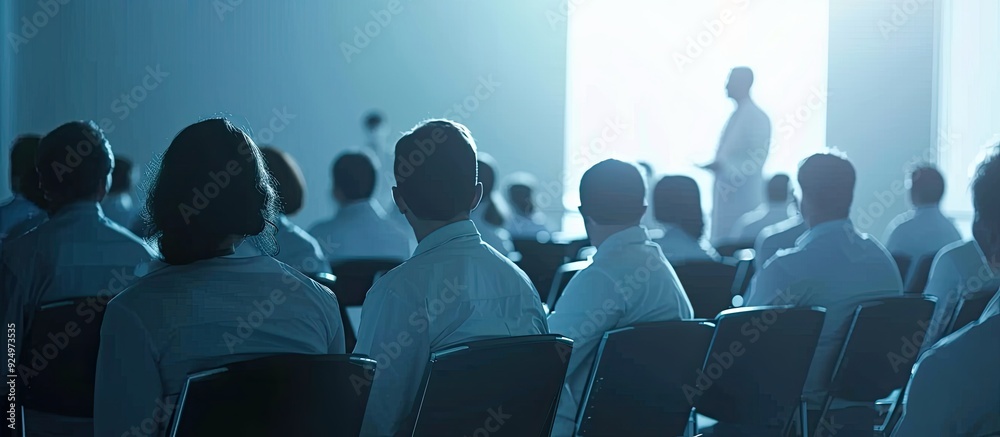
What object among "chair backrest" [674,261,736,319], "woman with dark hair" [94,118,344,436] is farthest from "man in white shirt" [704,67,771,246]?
"woman with dark hair" [94,118,344,436]

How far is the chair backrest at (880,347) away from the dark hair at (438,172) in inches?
48.1

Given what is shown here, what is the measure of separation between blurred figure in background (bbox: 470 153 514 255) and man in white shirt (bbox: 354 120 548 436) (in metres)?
2.25

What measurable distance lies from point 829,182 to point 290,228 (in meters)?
1.81

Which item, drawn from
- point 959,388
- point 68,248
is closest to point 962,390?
point 959,388

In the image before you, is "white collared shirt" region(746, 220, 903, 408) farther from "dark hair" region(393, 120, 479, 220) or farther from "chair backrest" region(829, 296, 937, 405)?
"dark hair" region(393, 120, 479, 220)

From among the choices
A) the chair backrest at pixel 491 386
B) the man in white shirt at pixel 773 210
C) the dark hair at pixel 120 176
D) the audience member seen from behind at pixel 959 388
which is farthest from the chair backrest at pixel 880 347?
the dark hair at pixel 120 176

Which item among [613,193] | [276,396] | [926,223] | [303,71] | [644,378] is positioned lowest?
[926,223]

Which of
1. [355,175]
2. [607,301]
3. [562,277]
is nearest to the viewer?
[607,301]

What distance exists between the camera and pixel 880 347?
7.95 feet

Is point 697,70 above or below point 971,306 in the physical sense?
above

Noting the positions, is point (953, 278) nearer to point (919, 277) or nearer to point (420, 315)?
point (919, 277)

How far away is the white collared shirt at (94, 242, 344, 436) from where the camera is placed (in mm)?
1315

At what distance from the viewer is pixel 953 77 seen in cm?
827

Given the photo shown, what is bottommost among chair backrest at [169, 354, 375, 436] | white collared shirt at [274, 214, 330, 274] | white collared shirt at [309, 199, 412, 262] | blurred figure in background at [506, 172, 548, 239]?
blurred figure in background at [506, 172, 548, 239]
